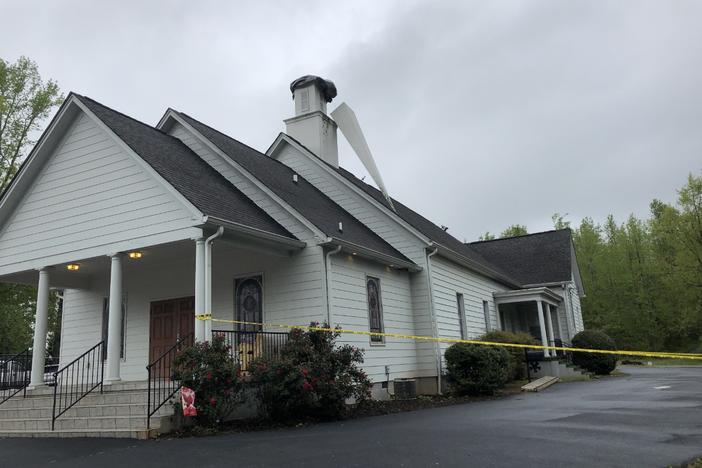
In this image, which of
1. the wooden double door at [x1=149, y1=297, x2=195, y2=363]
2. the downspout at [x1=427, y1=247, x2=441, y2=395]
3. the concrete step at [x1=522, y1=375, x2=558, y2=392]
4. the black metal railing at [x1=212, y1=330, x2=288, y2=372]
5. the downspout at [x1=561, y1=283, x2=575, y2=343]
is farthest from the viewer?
the downspout at [x1=561, y1=283, x2=575, y2=343]

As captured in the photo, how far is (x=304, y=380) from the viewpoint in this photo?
31.9 ft

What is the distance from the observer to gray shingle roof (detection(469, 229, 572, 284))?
27641mm

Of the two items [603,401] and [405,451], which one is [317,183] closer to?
[603,401]

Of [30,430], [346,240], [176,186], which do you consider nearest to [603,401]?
[346,240]

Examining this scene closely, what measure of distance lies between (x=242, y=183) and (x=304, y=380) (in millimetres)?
6277

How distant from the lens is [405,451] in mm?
6758

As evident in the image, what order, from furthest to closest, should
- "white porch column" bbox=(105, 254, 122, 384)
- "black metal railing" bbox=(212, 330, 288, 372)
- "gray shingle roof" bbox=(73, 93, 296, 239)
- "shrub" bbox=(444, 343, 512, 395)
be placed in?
"shrub" bbox=(444, 343, 512, 395)
"gray shingle roof" bbox=(73, 93, 296, 239)
"white porch column" bbox=(105, 254, 122, 384)
"black metal railing" bbox=(212, 330, 288, 372)

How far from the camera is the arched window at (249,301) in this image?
42.9 feet

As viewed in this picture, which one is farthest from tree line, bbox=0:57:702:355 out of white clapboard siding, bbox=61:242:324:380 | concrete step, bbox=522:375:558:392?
concrete step, bbox=522:375:558:392

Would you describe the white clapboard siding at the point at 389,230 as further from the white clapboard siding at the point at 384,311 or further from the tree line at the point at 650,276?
the tree line at the point at 650,276

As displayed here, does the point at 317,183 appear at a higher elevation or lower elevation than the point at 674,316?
higher

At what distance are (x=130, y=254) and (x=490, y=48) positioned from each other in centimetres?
1302

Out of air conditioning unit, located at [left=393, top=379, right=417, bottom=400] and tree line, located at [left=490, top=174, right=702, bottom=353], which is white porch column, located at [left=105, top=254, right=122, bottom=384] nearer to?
air conditioning unit, located at [left=393, top=379, right=417, bottom=400]

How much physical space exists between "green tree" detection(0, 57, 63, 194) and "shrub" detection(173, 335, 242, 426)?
1778 cm
